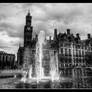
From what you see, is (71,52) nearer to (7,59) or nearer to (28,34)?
(28,34)

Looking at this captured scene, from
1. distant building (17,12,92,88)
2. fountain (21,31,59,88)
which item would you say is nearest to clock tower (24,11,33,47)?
fountain (21,31,59,88)

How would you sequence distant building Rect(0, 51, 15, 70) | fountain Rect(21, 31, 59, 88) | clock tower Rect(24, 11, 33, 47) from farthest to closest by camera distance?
distant building Rect(0, 51, 15, 70) < clock tower Rect(24, 11, 33, 47) < fountain Rect(21, 31, 59, 88)

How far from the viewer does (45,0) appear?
21.9ft

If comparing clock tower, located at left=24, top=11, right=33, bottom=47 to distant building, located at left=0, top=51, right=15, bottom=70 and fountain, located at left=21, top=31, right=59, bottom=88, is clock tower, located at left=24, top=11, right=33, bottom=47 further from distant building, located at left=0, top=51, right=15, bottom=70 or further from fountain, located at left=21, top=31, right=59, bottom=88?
distant building, located at left=0, top=51, right=15, bottom=70

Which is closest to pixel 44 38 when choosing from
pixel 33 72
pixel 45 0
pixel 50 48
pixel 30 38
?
pixel 50 48

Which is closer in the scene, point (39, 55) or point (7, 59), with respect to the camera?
point (39, 55)

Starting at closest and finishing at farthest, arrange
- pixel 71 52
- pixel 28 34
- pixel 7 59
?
pixel 71 52 < pixel 28 34 < pixel 7 59

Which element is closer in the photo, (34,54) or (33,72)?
(33,72)

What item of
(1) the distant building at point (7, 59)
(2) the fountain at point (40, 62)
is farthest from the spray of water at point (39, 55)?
(1) the distant building at point (7, 59)

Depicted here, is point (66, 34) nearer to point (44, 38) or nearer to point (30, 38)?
point (44, 38)

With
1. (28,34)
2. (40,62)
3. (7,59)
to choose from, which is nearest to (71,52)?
(40,62)

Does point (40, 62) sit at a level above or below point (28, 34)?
below

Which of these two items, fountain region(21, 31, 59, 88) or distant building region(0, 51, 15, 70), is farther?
distant building region(0, 51, 15, 70)

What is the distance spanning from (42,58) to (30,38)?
36.5 feet
